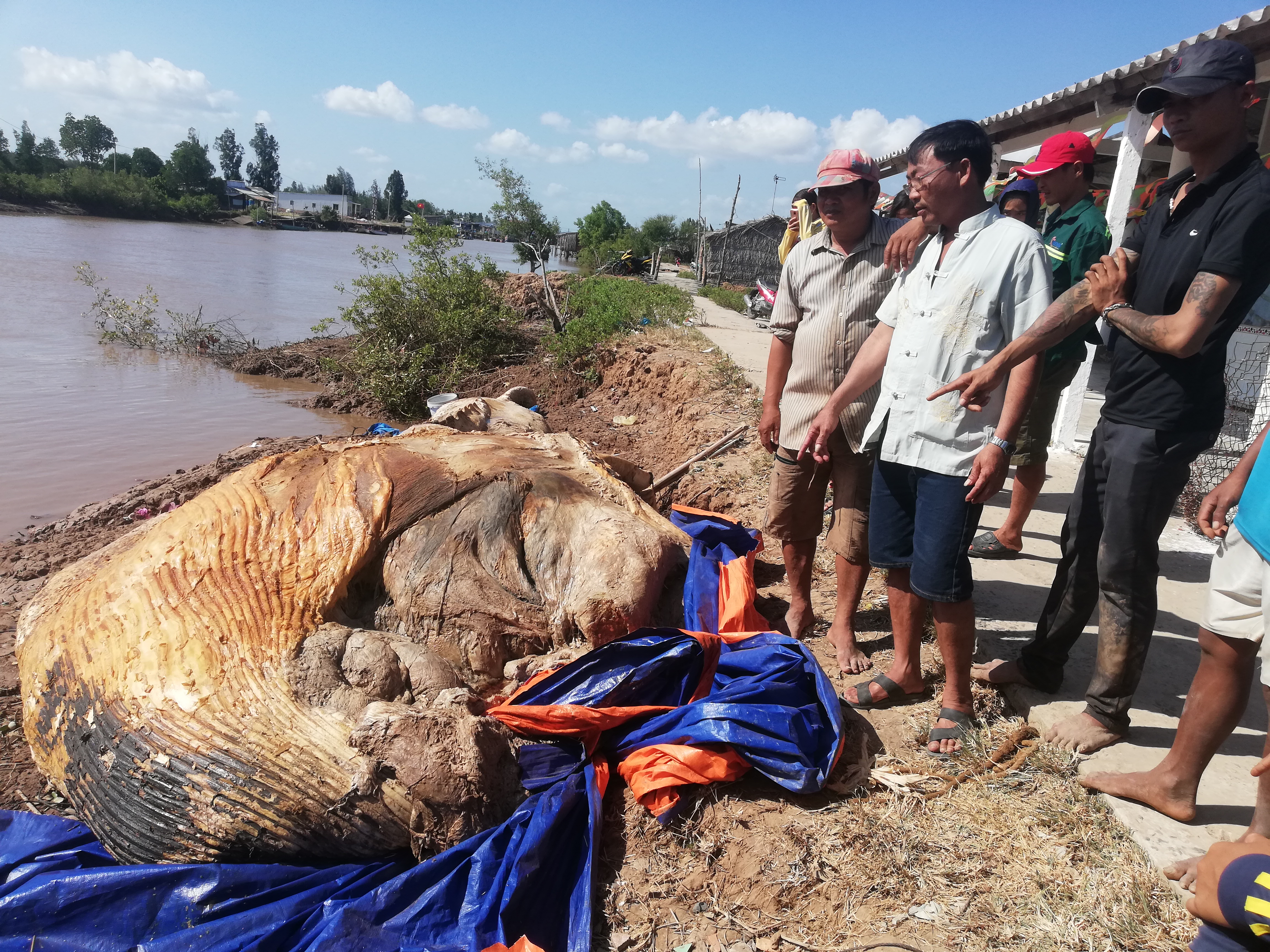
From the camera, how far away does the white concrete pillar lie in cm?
564

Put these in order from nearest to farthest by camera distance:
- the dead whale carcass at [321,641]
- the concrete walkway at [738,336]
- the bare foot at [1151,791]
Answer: the bare foot at [1151,791]
the dead whale carcass at [321,641]
the concrete walkway at [738,336]

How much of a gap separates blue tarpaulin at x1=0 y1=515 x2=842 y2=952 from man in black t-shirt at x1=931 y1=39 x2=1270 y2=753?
1013 mm

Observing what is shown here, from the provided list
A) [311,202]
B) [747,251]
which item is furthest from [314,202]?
[747,251]

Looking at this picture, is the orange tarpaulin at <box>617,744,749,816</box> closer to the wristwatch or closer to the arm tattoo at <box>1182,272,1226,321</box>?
the wristwatch

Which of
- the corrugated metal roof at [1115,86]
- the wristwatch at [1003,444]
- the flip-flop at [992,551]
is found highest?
the corrugated metal roof at [1115,86]

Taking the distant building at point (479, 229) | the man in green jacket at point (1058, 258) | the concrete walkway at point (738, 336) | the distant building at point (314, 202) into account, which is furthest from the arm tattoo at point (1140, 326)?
the distant building at point (314, 202)

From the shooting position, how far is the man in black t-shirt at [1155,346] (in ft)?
7.04

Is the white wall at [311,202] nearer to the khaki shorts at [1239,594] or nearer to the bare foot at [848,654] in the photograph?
the bare foot at [848,654]

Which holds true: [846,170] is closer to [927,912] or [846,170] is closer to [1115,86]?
[927,912]

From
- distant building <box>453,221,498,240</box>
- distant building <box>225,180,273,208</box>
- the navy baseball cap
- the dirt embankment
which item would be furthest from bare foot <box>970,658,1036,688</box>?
distant building <box>453,221,498,240</box>

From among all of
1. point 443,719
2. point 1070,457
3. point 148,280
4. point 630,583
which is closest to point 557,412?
point 1070,457

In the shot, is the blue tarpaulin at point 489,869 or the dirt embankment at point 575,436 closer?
the blue tarpaulin at point 489,869

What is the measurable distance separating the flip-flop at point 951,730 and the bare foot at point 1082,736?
0.87 ft

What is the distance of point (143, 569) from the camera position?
112 inches
